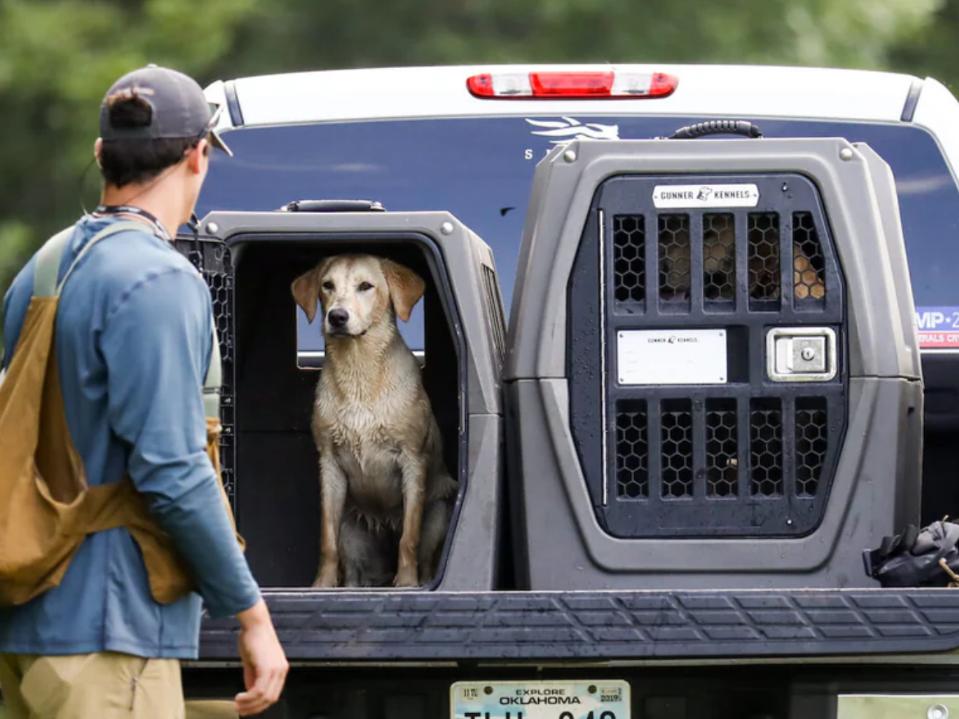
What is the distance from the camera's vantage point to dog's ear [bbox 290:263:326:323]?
507 centimetres

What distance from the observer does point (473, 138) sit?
5.61m

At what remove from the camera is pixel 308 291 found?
5.10 meters

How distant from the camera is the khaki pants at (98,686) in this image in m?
3.37

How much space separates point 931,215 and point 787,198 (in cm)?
135

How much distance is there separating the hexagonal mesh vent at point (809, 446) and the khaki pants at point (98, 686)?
1.43m

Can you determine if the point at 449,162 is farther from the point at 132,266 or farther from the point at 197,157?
the point at 132,266

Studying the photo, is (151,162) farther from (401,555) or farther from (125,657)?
(401,555)

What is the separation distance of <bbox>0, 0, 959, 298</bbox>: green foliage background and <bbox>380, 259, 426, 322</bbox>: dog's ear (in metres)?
8.24

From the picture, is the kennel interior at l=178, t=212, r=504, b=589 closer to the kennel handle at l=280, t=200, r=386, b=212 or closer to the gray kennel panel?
the kennel handle at l=280, t=200, r=386, b=212

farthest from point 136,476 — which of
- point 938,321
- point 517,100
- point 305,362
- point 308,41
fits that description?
point 308,41

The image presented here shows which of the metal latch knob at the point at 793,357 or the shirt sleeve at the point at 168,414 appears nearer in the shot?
the shirt sleeve at the point at 168,414

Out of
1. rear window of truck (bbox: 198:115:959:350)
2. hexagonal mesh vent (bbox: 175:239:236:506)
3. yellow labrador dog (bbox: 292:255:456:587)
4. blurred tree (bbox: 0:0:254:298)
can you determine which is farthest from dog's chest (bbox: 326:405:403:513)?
blurred tree (bbox: 0:0:254:298)

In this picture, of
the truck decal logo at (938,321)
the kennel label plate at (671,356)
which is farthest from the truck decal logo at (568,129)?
the kennel label plate at (671,356)

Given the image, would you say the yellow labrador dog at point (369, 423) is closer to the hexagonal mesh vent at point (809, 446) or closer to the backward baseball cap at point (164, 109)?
the hexagonal mesh vent at point (809, 446)
